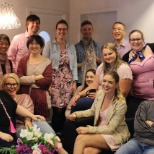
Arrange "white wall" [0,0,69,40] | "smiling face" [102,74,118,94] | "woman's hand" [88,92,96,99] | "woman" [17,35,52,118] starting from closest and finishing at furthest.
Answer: "smiling face" [102,74,118,94] → "woman's hand" [88,92,96,99] → "woman" [17,35,52,118] → "white wall" [0,0,69,40]

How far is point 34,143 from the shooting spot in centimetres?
213

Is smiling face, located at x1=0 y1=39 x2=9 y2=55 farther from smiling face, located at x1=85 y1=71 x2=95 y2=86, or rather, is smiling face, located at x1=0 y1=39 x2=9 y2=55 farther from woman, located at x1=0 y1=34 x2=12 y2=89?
smiling face, located at x1=85 y1=71 x2=95 y2=86

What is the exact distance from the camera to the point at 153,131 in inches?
107

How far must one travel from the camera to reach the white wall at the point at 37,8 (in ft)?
16.2

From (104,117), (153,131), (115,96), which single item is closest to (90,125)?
(104,117)

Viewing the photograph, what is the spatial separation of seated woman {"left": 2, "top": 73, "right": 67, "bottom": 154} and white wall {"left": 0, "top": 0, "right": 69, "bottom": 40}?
178cm

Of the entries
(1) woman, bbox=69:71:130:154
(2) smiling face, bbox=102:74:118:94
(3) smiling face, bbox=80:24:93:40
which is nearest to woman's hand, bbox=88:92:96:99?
(1) woman, bbox=69:71:130:154

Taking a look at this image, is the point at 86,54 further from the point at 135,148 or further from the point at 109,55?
the point at 135,148

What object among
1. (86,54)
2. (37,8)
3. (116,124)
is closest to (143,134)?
(116,124)

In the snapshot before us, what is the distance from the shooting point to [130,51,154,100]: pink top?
10.3ft

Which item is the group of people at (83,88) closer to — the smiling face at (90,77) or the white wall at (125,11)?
the smiling face at (90,77)

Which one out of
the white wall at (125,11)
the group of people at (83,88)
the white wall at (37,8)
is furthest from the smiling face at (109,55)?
the white wall at (37,8)

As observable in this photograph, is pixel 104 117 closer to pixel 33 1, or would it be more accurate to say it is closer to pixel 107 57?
pixel 107 57

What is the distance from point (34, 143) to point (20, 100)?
3.79 ft
